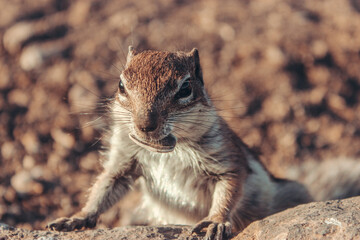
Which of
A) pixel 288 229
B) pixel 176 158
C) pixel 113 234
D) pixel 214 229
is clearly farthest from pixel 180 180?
pixel 288 229

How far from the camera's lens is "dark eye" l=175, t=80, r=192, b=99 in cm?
292

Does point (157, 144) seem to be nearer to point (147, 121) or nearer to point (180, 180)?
point (147, 121)

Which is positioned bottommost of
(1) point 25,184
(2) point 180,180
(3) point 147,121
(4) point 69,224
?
(1) point 25,184

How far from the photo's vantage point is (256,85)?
230 inches

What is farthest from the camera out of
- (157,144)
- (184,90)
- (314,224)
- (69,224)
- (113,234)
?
(69,224)

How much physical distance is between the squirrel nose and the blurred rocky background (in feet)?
7.61

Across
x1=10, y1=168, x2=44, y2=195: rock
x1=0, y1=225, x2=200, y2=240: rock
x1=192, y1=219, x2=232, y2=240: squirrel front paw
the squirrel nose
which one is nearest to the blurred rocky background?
x1=10, y1=168, x2=44, y2=195: rock

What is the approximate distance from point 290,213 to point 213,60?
3453 mm

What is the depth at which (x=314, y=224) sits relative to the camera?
2504mm

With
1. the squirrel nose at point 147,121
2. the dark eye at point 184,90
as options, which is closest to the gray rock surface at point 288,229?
the squirrel nose at point 147,121

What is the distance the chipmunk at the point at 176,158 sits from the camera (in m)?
2.79

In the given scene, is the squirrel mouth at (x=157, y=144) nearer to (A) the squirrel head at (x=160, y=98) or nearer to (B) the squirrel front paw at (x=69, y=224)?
(A) the squirrel head at (x=160, y=98)

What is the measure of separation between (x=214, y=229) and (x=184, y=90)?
93 centimetres

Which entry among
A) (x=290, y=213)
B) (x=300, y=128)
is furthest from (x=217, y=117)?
(x=300, y=128)
